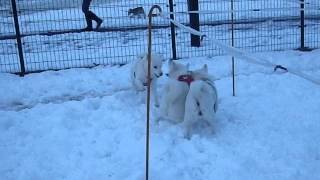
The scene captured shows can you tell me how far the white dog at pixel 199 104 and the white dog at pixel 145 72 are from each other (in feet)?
3.32

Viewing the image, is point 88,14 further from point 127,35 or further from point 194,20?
point 194,20

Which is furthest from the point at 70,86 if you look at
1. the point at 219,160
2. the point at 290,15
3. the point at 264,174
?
the point at 290,15

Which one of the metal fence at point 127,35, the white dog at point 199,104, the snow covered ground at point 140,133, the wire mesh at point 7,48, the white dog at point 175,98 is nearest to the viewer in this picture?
the snow covered ground at point 140,133

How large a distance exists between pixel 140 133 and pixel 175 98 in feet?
1.85

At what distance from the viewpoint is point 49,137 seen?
554cm

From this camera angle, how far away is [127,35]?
35.4 feet

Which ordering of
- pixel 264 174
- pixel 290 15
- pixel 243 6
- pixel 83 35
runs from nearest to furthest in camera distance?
pixel 264 174 < pixel 83 35 < pixel 290 15 < pixel 243 6

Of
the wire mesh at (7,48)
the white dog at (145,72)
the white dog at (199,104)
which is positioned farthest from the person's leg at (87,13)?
the white dog at (199,104)

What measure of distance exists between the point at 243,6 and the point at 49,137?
30.9 feet

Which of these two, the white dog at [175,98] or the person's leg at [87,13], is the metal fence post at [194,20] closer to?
the person's leg at [87,13]

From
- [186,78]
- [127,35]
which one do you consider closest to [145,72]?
[186,78]

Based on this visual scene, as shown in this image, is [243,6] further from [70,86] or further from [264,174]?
[264,174]

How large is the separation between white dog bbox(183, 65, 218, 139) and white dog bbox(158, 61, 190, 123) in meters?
0.20

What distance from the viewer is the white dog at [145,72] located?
6.29 metres
